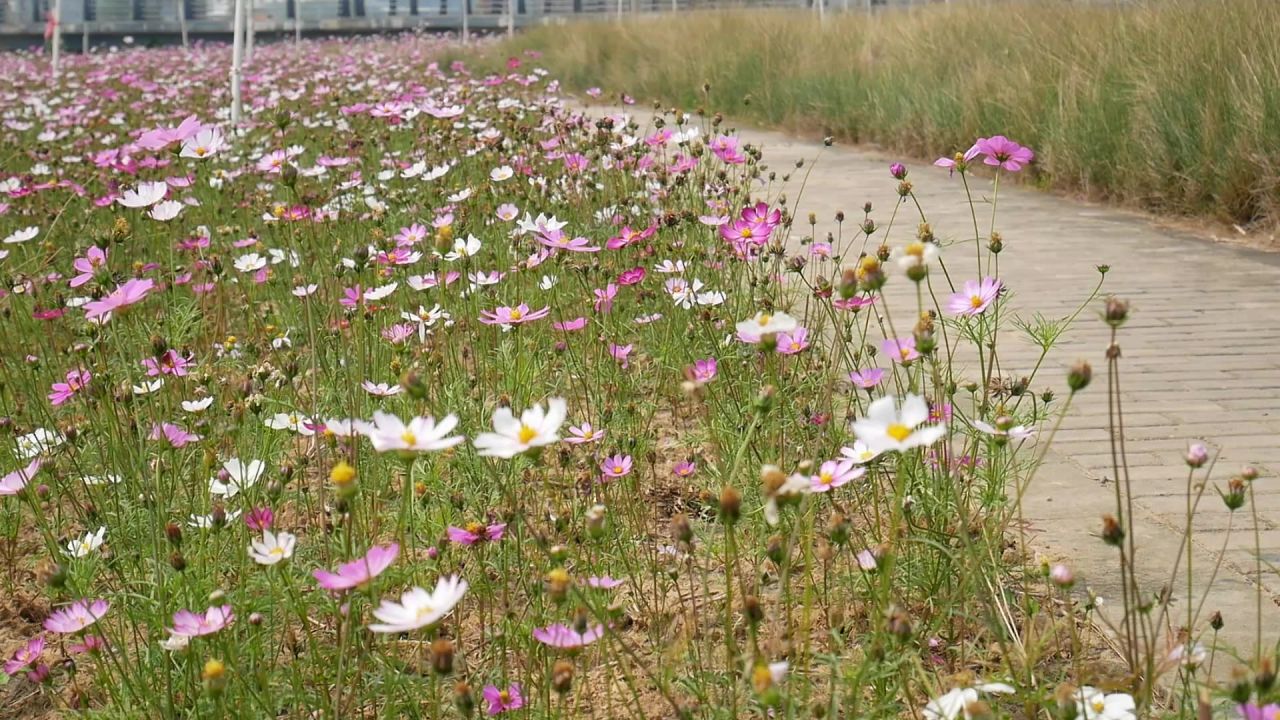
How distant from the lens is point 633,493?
283 centimetres

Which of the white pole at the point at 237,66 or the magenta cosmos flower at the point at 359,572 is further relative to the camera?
the white pole at the point at 237,66

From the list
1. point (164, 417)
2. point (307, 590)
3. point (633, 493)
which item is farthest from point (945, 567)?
point (164, 417)

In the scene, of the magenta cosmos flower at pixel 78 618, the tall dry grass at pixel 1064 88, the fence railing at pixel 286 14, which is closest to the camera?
the magenta cosmos flower at pixel 78 618

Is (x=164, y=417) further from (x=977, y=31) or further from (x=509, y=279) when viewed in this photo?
(x=977, y=31)

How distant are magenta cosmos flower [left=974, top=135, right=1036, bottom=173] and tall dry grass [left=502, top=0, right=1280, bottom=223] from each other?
12.7 ft

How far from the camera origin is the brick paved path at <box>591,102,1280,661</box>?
8.09 ft

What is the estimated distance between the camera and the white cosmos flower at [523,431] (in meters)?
1.54

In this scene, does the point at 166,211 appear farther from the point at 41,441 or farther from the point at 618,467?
the point at 618,467

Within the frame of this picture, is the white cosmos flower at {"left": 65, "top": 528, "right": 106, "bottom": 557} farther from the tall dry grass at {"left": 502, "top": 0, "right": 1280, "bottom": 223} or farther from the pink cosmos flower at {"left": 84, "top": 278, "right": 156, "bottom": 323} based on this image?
the tall dry grass at {"left": 502, "top": 0, "right": 1280, "bottom": 223}

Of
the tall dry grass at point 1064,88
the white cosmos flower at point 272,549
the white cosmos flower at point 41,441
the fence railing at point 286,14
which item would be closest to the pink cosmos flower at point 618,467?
the white cosmos flower at point 272,549

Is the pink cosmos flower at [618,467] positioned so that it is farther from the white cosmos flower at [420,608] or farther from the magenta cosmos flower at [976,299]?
the white cosmos flower at [420,608]

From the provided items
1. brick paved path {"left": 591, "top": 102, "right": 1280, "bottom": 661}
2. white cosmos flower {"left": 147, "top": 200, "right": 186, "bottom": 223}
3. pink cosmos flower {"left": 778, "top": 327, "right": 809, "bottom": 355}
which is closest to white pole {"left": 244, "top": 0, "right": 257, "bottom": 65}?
brick paved path {"left": 591, "top": 102, "right": 1280, "bottom": 661}

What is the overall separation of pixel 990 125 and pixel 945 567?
6522 mm

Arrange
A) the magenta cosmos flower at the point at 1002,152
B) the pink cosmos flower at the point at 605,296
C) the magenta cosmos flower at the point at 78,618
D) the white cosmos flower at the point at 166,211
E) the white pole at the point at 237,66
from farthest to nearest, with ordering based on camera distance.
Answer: the white pole at the point at 237,66
the pink cosmos flower at the point at 605,296
the white cosmos flower at the point at 166,211
the magenta cosmos flower at the point at 1002,152
the magenta cosmos flower at the point at 78,618
